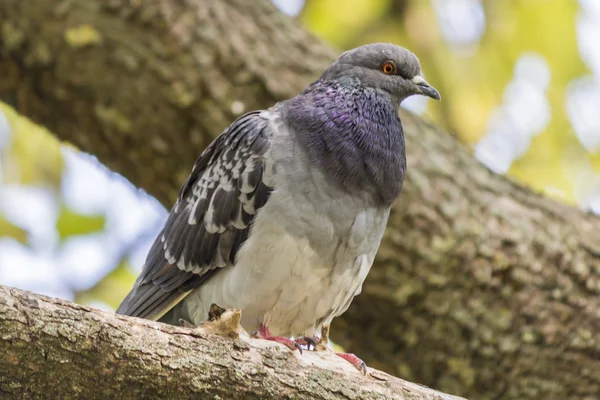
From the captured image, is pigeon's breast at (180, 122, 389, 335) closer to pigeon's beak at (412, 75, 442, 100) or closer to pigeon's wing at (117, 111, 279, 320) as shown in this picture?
pigeon's wing at (117, 111, 279, 320)

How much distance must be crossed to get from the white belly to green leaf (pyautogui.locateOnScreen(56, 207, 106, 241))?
223 cm

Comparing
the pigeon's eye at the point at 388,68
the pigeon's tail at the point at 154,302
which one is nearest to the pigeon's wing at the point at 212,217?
the pigeon's tail at the point at 154,302

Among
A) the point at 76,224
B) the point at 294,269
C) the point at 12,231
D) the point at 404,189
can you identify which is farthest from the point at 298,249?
the point at 12,231

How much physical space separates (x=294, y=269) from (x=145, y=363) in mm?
1535

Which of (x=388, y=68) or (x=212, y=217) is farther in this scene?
(x=388, y=68)

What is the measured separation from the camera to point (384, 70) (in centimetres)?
518

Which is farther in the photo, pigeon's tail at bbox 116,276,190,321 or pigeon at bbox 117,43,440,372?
pigeon's tail at bbox 116,276,190,321

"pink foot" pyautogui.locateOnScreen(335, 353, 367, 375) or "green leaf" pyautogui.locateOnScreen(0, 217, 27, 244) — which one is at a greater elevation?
"green leaf" pyautogui.locateOnScreen(0, 217, 27, 244)

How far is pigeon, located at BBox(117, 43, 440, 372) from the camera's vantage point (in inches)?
173

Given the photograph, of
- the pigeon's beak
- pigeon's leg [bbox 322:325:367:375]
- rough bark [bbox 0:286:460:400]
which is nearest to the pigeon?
the pigeon's beak

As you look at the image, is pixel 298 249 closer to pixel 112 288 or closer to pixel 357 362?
pixel 357 362

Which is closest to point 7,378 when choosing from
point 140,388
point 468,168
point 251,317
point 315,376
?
point 140,388

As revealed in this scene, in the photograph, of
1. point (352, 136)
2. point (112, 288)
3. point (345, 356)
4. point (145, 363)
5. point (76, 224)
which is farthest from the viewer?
point (112, 288)

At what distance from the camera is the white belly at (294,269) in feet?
14.3
